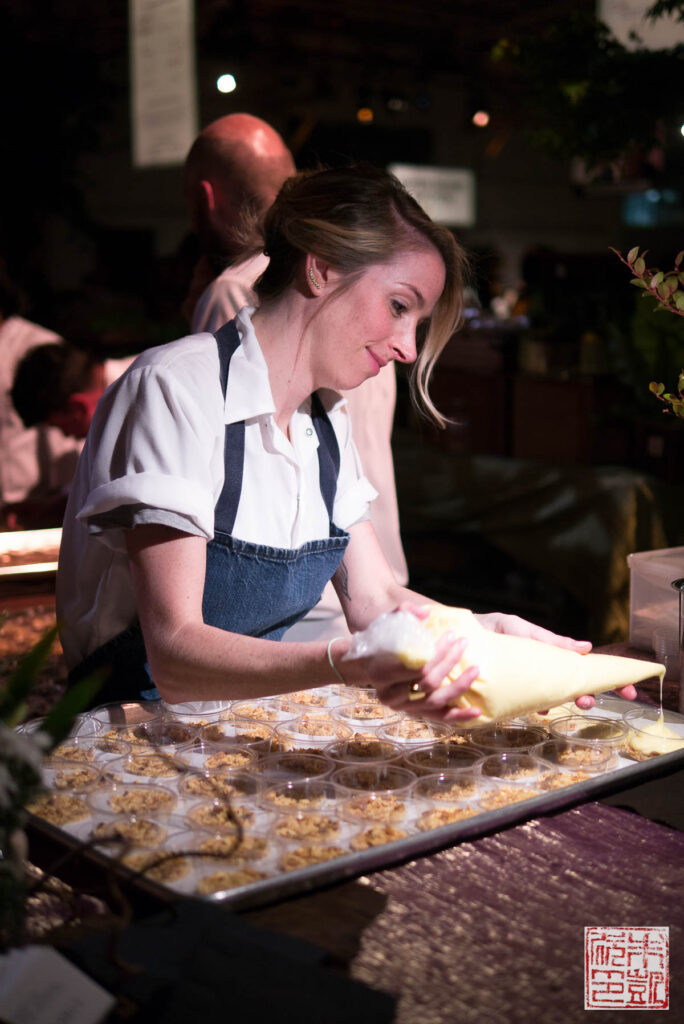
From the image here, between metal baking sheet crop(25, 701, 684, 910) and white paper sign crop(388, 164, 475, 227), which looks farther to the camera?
white paper sign crop(388, 164, 475, 227)

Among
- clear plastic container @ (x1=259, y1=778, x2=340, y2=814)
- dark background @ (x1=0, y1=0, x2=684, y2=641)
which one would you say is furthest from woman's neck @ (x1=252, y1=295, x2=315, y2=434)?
clear plastic container @ (x1=259, y1=778, x2=340, y2=814)

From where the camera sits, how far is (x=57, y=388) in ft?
12.5

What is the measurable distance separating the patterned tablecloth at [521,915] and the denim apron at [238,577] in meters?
0.64

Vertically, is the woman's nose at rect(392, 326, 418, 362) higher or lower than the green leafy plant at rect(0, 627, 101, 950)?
higher

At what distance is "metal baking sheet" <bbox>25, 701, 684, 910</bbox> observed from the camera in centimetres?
110

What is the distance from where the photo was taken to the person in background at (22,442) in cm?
399

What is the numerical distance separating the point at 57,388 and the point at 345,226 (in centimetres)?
233

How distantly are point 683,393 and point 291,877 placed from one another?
114 cm

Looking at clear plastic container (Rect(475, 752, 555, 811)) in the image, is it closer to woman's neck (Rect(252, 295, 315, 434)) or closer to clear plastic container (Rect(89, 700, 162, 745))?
clear plastic container (Rect(89, 700, 162, 745))

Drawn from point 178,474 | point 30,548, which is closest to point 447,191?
point 30,548

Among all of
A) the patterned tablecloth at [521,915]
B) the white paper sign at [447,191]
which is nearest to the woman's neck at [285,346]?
the patterned tablecloth at [521,915]

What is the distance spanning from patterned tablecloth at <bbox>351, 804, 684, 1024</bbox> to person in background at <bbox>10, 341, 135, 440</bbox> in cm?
275

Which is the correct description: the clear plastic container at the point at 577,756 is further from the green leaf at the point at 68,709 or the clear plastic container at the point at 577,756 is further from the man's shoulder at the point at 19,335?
the man's shoulder at the point at 19,335

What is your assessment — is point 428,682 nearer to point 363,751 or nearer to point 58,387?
A: point 363,751
